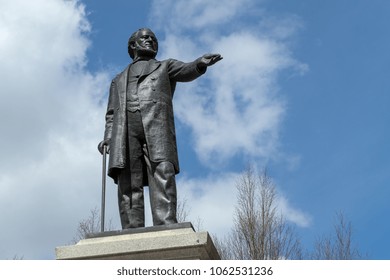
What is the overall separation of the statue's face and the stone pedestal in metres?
2.58

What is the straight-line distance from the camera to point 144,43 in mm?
9000

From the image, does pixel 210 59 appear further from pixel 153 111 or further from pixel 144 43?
pixel 144 43

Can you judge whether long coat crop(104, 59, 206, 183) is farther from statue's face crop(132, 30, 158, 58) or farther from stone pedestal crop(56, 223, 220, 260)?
stone pedestal crop(56, 223, 220, 260)

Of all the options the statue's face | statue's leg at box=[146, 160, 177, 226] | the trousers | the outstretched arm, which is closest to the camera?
statue's leg at box=[146, 160, 177, 226]

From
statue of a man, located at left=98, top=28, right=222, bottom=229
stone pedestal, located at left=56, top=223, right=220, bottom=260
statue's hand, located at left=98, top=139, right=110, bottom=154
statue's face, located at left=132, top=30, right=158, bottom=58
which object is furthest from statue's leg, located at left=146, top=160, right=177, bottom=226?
statue's face, located at left=132, top=30, right=158, bottom=58

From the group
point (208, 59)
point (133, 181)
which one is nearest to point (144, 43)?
point (208, 59)

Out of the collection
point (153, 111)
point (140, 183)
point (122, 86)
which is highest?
point (122, 86)

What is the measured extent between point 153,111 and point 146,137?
0.34 metres

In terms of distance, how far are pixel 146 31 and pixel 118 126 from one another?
4.77 feet

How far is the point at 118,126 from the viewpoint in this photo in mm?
8383

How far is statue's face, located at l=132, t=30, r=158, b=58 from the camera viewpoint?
8.97 m

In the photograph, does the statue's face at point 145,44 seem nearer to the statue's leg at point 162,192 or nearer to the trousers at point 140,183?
the trousers at point 140,183
